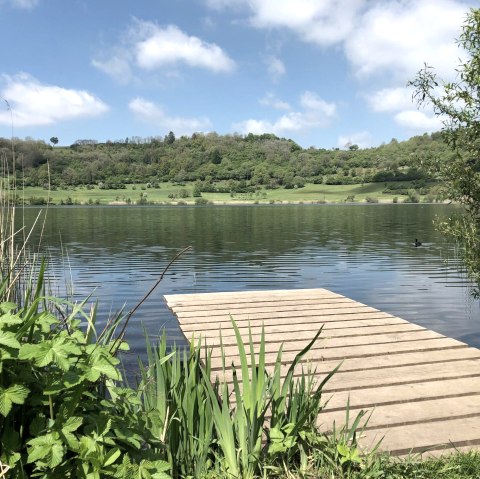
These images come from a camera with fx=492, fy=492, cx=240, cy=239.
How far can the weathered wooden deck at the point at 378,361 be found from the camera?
3.98m

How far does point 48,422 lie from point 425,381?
3.93 metres

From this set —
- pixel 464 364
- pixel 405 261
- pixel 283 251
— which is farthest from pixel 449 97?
pixel 283 251

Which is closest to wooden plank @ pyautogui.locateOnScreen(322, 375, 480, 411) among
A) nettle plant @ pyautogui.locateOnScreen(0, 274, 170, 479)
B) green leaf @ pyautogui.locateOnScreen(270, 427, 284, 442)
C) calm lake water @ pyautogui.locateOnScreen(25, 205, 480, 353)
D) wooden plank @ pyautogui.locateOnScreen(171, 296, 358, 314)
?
green leaf @ pyautogui.locateOnScreen(270, 427, 284, 442)

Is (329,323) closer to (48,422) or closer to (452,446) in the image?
(452,446)

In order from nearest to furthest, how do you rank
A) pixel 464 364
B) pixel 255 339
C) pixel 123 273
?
pixel 464 364 → pixel 255 339 → pixel 123 273

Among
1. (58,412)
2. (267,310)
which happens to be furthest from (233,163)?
(58,412)

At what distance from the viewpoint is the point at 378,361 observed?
18.9ft

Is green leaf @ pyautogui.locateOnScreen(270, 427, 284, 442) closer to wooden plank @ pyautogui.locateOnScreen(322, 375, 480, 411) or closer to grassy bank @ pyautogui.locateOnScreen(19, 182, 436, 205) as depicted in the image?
wooden plank @ pyautogui.locateOnScreen(322, 375, 480, 411)

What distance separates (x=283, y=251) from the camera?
25.1 meters

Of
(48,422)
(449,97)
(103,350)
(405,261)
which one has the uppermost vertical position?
(449,97)

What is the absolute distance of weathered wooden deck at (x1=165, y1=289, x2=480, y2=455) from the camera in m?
3.98

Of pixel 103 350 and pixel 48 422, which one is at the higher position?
pixel 103 350

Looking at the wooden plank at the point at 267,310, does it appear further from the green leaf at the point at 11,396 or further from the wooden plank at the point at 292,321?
the green leaf at the point at 11,396

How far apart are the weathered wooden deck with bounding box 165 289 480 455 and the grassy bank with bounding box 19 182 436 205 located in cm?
11268
